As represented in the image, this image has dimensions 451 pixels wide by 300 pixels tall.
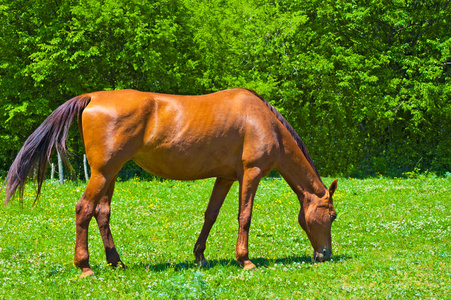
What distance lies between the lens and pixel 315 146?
35125mm

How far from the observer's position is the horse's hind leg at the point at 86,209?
8.24 meters

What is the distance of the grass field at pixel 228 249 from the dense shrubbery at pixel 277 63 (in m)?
12.2

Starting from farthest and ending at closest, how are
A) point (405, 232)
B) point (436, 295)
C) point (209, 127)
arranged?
point (405, 232) < point (209, 127) < point (436, 295)

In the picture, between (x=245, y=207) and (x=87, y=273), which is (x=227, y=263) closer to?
(x=245, y=207)

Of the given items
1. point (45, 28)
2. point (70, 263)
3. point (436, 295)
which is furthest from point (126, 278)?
point (45, 28)

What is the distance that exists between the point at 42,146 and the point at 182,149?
2.33 metres

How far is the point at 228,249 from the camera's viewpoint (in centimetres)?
1129

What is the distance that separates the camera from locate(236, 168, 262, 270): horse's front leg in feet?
30.1

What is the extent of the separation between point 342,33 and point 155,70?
13.1m

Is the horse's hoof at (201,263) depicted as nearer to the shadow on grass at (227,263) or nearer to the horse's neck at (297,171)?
the shadow on grass at (227,263)

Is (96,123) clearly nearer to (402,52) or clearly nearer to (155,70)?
(155,70)

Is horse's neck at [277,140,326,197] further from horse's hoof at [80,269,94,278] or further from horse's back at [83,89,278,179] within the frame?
horse's hoof at [80,269,94,278]

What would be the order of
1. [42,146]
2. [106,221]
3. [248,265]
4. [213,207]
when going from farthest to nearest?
[213,207], [248,265], [106,221], [42,146]

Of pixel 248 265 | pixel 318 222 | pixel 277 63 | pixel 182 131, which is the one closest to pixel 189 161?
pixel 182 131
